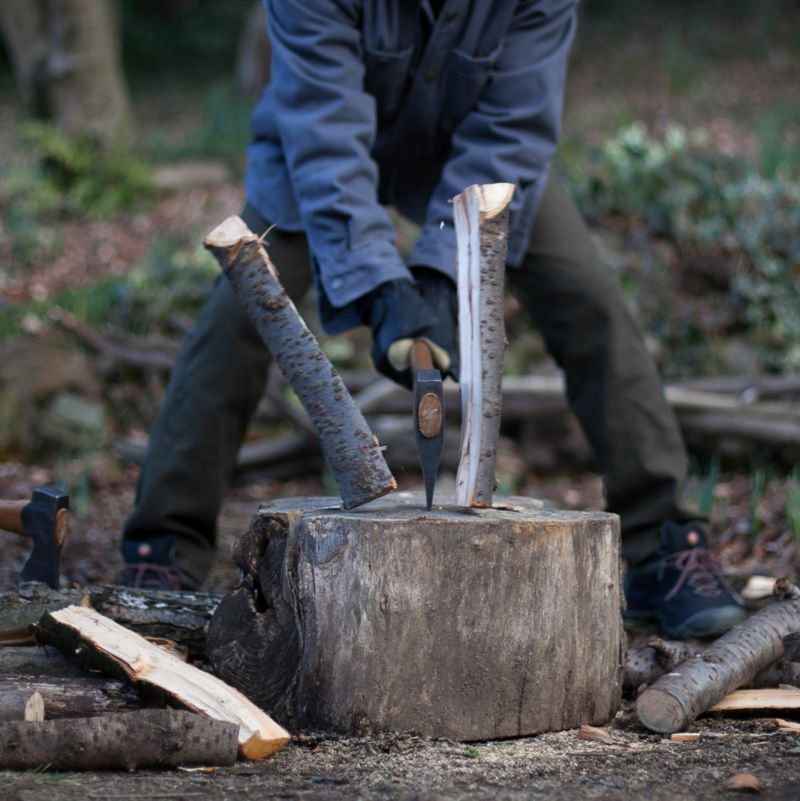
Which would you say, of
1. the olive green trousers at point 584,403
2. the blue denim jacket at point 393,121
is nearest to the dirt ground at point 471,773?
the olive green trousers at point 584,403

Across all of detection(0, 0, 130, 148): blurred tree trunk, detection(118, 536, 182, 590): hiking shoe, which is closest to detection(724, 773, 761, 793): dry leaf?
detection(118, 536, 182, 590): hiking shoe

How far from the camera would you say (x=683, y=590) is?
262 centimetres

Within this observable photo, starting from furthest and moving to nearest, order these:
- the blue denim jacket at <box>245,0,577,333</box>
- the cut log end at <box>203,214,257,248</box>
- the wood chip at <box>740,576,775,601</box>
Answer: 1. the wood chip at <box>740,576,775,601</box>
2. the blue denim jacket at <box>245,0,577,333</box>
3. the cut log end at <box>203,214,257,248</box>

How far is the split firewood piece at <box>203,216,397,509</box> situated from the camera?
2045 millimetres

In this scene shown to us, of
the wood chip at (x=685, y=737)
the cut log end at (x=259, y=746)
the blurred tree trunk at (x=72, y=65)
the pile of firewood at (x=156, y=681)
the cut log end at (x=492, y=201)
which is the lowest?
the wood chip at (x=685, y=737)

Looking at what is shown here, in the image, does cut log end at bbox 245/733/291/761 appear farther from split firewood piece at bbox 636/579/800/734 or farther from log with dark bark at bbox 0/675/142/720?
split firewood piece at bbox 636/579/800/734

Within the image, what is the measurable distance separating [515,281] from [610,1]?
961cm

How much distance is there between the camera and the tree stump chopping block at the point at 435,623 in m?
1.88

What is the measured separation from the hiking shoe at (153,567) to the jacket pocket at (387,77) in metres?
1.23

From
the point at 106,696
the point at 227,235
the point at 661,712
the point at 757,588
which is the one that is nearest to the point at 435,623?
the point at 661,712

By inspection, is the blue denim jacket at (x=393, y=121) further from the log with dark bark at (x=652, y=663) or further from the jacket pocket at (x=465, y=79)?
the log with dark bark at (x=652, y=663)

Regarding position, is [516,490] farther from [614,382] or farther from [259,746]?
[259,746]

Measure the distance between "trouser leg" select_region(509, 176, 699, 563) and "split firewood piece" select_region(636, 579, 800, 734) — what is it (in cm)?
48

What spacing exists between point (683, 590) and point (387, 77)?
145cm
